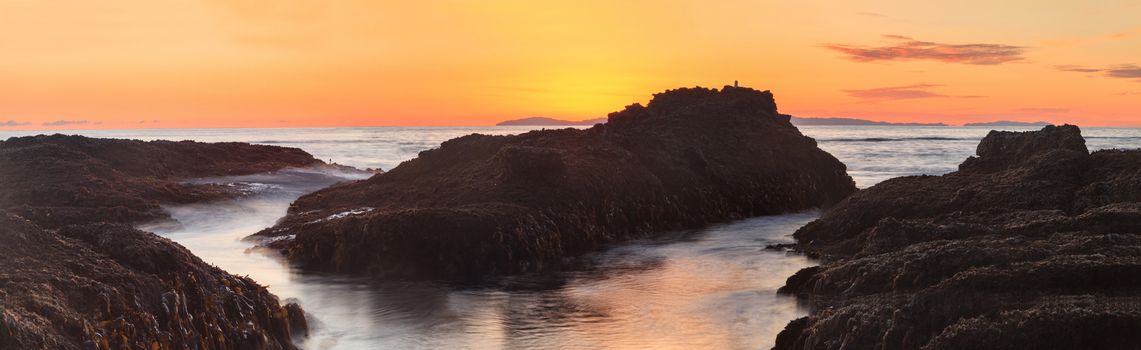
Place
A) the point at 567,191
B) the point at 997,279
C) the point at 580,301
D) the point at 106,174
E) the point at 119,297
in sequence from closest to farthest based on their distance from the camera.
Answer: the point at 119,297, the point at 997,279, the point at 580,301, the point at 567,191, the point at 106,174

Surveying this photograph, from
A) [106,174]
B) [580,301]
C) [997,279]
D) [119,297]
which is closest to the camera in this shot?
[119,297]

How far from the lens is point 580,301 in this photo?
11555mm

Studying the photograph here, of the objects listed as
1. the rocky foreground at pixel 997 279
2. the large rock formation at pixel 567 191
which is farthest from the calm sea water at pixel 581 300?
the rocky foreground at pixel 997 279

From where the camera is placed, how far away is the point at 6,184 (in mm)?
18359

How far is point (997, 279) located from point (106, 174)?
1942 cm

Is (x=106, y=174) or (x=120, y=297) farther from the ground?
(x=106, y=174)

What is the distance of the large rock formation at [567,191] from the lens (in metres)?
13.3

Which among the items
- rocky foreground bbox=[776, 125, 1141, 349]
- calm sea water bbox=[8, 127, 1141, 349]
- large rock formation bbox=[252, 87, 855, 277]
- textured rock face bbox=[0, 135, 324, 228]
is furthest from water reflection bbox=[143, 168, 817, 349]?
textured rock face bbox=[0, 135, 324, 228]

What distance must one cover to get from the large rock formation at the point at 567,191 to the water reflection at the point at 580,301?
589mm

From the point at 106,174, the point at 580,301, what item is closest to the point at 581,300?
the point at 580,301

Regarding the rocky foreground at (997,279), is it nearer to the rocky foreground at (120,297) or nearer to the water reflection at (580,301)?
the water reflection at (580,301)

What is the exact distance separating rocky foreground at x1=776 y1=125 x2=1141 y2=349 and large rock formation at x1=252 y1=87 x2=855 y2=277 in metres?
4.64

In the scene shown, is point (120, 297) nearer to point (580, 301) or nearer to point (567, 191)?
point (580, 301)

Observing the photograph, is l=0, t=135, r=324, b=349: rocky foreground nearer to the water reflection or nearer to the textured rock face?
the water reflection
